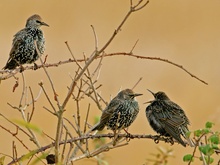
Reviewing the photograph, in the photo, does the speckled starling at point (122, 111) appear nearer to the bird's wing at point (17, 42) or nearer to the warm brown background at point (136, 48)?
the bird's wing at point (17, 42)

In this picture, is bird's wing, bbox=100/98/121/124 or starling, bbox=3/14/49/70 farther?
starling, bbox=3/14/49/70

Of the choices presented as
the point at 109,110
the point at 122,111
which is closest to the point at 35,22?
the point at 122,111

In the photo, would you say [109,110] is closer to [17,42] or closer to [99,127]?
[99,127]

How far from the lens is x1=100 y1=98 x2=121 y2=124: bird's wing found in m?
6.48

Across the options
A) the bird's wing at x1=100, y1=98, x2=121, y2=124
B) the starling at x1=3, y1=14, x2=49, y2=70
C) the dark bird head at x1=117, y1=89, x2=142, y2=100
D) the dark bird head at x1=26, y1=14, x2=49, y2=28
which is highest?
the dark bird head at x1=26, y1=14, x2=49, y2=28

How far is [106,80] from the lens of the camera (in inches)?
627

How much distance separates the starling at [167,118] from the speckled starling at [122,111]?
0.51 feet

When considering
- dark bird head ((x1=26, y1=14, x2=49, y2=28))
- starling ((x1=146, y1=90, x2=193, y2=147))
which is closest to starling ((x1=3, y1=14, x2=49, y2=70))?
dark bird head ((x1=26, y1=14, x2=49, y2=28))

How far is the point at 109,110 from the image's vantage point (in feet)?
Answer: 22.7

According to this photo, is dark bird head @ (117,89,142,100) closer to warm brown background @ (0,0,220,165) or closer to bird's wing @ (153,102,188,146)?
bird's wing @ (153,102,188,146)

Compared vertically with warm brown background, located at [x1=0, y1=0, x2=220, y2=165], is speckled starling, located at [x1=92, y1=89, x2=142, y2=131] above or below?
below

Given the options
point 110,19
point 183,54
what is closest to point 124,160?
point 183,54

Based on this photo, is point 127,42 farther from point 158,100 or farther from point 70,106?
point 158,100

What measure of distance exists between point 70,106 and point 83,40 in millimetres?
5407
